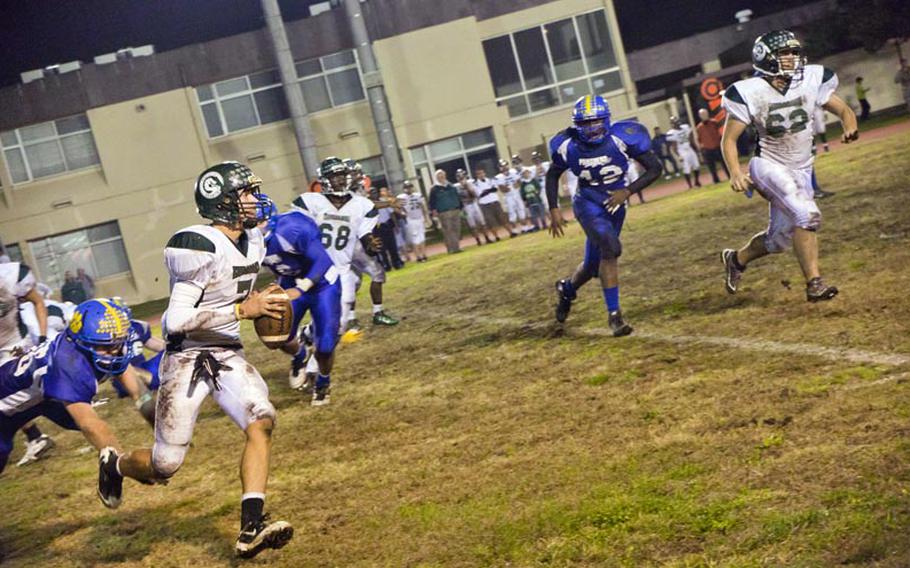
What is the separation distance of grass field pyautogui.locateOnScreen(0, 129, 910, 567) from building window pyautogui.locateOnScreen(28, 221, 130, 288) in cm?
2902

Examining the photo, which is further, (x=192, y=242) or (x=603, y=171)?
(x=603, y=171)

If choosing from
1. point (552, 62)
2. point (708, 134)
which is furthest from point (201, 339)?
point (552, 62)

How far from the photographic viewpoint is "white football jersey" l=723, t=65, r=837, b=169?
880 cm

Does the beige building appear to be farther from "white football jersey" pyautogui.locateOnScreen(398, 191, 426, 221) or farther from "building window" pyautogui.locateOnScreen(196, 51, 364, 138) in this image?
"white football jersey" pyautogui.locateOnScreen(398, 191, 426, 221)

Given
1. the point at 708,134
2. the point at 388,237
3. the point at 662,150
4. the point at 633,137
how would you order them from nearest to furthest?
the point at 633,137 → the point at 708,134 → the point at 388,237 → the point at 662,150

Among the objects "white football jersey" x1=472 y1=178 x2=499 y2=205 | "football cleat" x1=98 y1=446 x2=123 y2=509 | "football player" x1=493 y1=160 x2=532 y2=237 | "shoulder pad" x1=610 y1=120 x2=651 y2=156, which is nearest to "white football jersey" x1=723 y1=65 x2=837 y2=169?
"shoulder pad" x1=610 y1=120 x2=651 y2=156

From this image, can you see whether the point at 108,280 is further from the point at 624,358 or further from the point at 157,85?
the point at 624,358

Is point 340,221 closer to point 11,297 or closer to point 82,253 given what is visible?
point 11,297

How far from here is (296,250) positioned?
9.14 m

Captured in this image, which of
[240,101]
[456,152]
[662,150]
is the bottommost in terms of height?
[662,150]

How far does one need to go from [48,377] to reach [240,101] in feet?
109

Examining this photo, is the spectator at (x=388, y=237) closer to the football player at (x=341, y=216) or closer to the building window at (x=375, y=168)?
the football player at (x=341, y=216)

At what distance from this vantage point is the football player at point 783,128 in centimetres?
862

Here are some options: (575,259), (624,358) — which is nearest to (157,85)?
(575,259)
